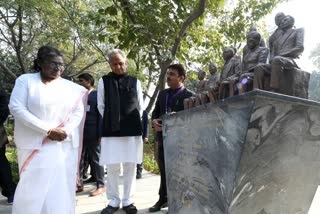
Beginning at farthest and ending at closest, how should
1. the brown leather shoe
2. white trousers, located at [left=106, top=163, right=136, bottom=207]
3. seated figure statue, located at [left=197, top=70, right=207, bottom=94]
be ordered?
seated figure statue, located at [left=197, top=70, right=207, bottom=94] < the brown leather shoe < white trousers, located at [left=106, top=163, right=136, bottom=207]

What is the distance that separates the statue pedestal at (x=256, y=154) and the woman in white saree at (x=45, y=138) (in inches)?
50.0

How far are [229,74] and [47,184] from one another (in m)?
1.94

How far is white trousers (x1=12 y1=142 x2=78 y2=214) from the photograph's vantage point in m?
2.69

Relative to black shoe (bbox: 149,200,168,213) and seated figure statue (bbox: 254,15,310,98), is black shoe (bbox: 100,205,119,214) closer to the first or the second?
black shoe (bbox: 149,200,168,213)

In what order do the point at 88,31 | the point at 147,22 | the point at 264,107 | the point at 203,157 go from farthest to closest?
the point at 88,31, the point at 147,22, the point at 203,157, the point at 264,107

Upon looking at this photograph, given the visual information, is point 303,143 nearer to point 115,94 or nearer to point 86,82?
point 115,94

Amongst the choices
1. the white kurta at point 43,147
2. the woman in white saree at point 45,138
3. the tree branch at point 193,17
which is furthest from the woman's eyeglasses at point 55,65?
the tree branch at point 193,17

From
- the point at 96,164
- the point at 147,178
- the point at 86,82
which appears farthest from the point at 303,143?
the point at 147,178

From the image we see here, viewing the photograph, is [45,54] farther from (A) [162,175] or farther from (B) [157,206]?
(B) [157,206]

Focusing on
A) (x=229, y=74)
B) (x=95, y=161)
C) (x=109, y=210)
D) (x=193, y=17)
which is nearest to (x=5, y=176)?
(x=95, y=161)

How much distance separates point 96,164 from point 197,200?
2874 mm

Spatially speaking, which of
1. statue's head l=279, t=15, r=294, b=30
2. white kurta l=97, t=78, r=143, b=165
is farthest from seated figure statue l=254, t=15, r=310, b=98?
white kurta l=97, t=78, r=143, b=165

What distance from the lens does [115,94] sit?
3.61 metres

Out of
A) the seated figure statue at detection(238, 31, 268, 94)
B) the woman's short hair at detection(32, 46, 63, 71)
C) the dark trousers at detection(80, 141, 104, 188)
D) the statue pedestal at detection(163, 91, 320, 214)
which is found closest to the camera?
the statue pedestal at detection(163, 91, 320, 214)
